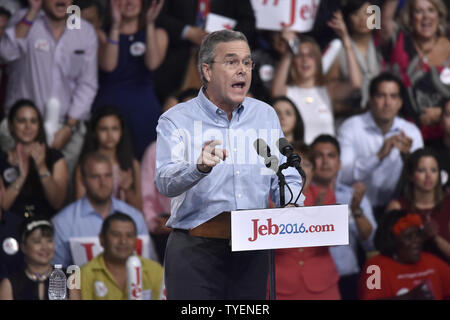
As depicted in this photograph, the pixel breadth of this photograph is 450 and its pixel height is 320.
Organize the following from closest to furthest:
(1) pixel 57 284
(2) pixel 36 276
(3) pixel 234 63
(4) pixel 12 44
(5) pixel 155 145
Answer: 1. (3) pixel 234 63
2. (1) pixel 57 284
3. (2) pixel 36 276
4. (5) pixel 155 145
5. (4) pixel 12 44

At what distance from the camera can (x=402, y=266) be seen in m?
4.70

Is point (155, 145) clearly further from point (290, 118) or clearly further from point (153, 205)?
point (290, 118)

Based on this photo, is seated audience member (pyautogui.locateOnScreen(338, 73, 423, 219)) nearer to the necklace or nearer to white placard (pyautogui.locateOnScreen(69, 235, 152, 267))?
white placard (pyautogui.locateOnScreen(69, 235, 152, 267))

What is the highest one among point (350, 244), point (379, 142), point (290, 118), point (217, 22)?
point (217, 22)

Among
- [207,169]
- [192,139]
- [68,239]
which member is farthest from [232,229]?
[68,239]

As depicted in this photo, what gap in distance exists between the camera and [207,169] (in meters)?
2.55

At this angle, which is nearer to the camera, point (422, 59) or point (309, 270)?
point (309, 270)

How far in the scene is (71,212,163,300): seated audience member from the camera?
437 cm

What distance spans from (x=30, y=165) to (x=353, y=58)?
1.95m

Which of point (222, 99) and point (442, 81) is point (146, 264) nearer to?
point (222, 99)

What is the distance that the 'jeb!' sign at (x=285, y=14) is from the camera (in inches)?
183

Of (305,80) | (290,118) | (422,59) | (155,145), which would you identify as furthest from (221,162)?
(422,59)

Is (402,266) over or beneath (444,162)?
beneath
